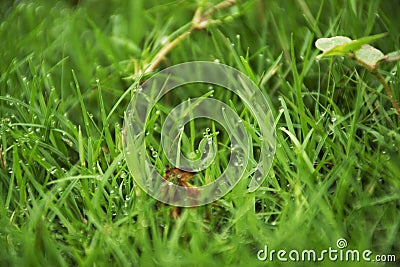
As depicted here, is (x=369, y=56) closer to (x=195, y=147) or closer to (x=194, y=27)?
(x=195, y=147)

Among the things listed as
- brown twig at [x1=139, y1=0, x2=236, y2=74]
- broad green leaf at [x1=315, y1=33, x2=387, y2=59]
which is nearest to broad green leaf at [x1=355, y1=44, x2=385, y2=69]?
broad green leaf at [x1=315, y1=33, x2=387, y2=59]

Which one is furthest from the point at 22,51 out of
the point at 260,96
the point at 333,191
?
the point at 333,191

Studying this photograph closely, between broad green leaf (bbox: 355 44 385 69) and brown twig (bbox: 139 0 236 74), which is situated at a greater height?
broad green leaf (bbox: 355 44 385 69)

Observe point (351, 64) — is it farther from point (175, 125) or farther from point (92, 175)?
point (92, 175)

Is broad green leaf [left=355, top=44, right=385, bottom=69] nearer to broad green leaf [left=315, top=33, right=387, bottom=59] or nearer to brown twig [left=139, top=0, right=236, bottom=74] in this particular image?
broad green leaf [left=315, top=33, right=387, bottom=59]

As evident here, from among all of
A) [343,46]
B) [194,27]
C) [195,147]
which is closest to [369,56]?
[343,46]

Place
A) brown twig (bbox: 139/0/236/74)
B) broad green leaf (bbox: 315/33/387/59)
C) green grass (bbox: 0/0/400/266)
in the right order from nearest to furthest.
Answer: green grass (bbox: 0/0/400/266), broad green leaf (bbox: 315/33/387/59), brown twig (bbox: 139/0/236/74)

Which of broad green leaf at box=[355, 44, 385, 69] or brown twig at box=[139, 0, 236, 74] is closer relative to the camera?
broad green leaf at box=[355, 44, 385, 69]

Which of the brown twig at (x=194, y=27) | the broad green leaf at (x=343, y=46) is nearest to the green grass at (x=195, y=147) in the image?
the brown twig at (x=194, y=27)
